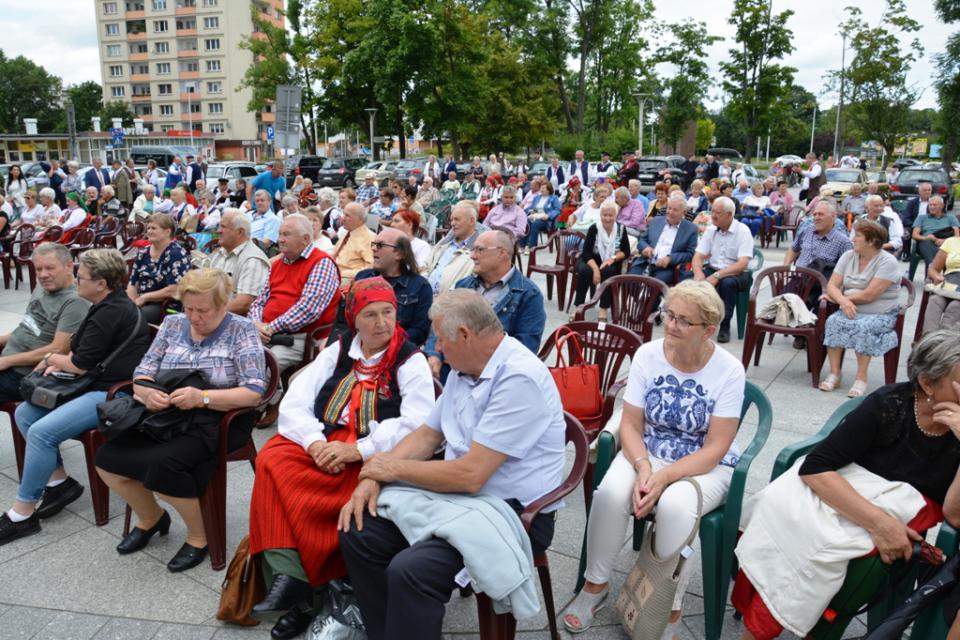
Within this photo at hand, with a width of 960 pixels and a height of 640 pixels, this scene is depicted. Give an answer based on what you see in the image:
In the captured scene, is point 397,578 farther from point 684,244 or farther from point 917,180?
point 917,180

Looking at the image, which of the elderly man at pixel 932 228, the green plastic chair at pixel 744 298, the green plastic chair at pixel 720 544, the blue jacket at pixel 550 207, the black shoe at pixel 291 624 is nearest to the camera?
the green plastic chair at pixel 720 544

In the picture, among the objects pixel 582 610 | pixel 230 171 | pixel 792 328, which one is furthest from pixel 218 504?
pixel 230 171

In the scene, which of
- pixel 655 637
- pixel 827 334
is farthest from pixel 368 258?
pixel 655 637

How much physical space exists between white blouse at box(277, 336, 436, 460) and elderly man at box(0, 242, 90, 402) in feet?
5.40

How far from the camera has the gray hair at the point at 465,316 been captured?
2484 millimetres

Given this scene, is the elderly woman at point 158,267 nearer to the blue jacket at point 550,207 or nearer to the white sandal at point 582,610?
the white sandal at point 582,610

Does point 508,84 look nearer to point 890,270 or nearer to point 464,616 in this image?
point 890,270

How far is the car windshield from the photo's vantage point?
76.0 ft

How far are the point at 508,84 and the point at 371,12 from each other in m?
8.06

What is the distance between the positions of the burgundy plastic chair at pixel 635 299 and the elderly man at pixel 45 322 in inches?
136

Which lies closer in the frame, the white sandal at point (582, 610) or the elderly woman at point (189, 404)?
the white sandal at point (582, 610)

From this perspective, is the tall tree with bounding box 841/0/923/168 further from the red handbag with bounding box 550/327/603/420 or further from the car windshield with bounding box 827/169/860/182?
the red handbag with bounding box 550/327/603/420

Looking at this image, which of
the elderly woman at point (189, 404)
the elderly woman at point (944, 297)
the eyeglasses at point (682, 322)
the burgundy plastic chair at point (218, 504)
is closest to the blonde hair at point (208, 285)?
the elderly woman at point (189, 404)

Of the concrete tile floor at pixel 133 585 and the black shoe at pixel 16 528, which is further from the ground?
the black shoe at pixel 16 528
